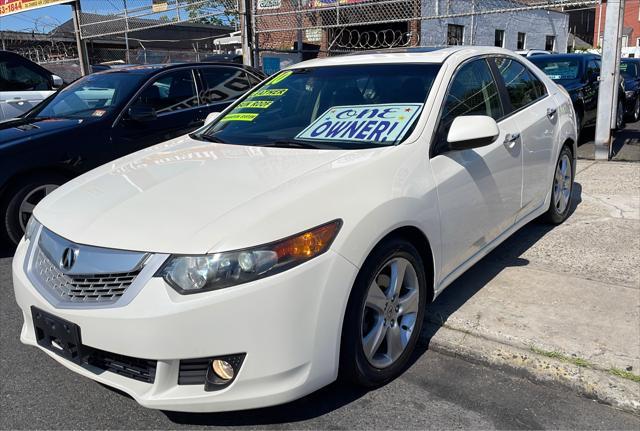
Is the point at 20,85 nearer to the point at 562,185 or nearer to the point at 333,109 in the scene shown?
the point at 333,109

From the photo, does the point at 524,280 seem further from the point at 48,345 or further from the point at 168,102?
the point at 168,102

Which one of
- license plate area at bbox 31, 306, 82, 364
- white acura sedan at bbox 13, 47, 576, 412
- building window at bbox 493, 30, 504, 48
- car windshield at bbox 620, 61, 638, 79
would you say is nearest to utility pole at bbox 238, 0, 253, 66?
white acura sedan at bbox 13, 47, 576, 412

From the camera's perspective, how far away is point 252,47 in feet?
31.6

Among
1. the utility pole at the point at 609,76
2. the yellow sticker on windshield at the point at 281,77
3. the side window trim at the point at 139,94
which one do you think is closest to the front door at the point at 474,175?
the yellow sticker on windshield at the point at 281,77

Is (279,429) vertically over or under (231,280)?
under

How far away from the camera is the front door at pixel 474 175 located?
10.3 feet

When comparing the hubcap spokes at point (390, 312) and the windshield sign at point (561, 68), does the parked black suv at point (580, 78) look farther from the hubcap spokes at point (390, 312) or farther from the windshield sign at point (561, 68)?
the hubcap spokes at point (390, 312)

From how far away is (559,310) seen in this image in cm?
344

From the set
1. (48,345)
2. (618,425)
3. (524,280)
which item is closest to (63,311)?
(48,345)

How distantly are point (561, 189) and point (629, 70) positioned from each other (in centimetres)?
985

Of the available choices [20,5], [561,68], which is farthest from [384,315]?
[20,5]

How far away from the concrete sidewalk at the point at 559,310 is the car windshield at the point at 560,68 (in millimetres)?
5002

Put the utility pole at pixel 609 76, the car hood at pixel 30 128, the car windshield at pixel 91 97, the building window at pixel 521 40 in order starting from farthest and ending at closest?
the building window at pixel 521 40
the utility pole at pixel 609 76
the car windshield at pixel 91 97
the car hood at pixel 30 128

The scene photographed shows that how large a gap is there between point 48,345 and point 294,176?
136 centimetres
